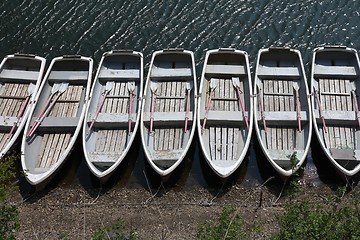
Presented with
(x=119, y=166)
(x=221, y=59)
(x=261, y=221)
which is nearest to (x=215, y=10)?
(x=221, y=59)

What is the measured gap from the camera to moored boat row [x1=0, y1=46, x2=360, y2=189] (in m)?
15.1

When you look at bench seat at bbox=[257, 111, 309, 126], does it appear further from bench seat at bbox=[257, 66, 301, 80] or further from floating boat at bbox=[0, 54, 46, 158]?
floating boat at bbox=[0, 54, 46, 158]

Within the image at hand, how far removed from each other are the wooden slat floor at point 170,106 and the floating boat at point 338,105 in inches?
172

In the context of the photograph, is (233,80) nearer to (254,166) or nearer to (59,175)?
(254,166)

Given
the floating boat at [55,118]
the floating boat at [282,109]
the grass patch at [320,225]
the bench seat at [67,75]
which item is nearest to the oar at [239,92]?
the floating boat at [282,109]

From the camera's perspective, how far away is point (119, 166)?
15688mm

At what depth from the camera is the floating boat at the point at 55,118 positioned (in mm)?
15164

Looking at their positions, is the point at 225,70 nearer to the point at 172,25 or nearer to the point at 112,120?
the point at 112,120

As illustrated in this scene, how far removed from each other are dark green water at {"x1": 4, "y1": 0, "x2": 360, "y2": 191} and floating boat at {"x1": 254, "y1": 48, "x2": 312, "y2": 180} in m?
1.57

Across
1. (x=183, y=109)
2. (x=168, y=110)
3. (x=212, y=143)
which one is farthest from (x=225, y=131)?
(x=168, y=110)

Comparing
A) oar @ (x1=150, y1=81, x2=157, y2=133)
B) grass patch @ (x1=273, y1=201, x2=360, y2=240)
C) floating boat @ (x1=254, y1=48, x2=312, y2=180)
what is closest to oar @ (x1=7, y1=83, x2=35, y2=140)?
oar @ (x1=150, y1=81, x2=157, y2=133)

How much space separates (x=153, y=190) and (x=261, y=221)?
11.3 ft

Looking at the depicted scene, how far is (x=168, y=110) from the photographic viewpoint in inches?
657

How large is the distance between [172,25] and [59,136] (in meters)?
7.80
